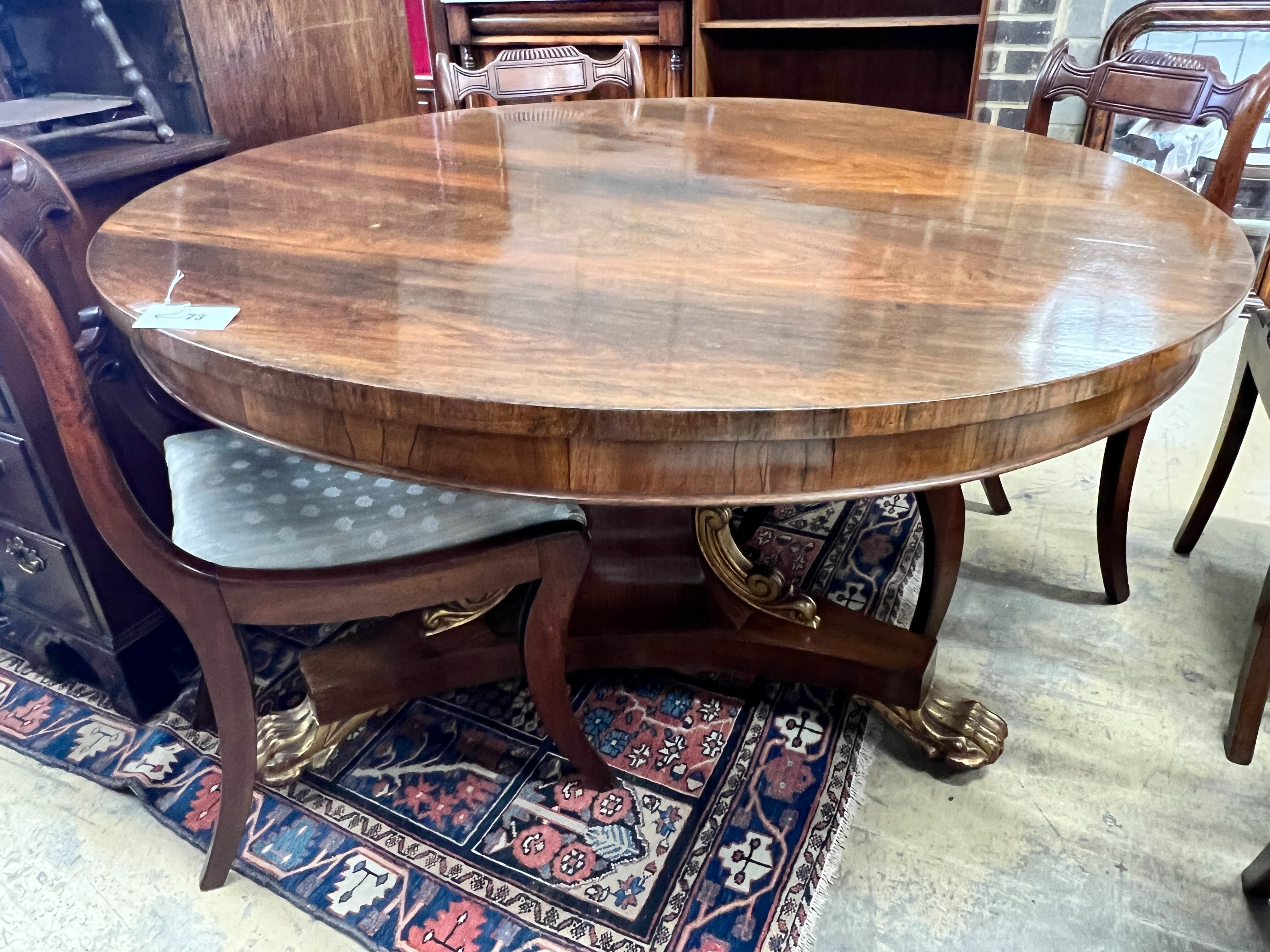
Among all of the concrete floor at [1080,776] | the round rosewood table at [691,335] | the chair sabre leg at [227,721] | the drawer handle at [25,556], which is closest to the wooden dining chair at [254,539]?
the chair sabre leg at [227,721]

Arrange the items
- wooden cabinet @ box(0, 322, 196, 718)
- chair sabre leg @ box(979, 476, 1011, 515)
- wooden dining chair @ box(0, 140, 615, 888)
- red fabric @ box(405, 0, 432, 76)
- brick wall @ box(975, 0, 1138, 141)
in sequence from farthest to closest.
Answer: red fabric @ box(405, 0, 432, 76), brick wall @ box(975, 0, 1138, 141), chair sabre leg @ box(979, 476, 1011, 515), wooden cabinet @ box(0, 322, 196, 718), wooden dining chair @ box(0, 140, 615, 888)

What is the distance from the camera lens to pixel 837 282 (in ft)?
2.51

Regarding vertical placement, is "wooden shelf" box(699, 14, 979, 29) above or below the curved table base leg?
above

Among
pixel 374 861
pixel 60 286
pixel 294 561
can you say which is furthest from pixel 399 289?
pixel 374 861

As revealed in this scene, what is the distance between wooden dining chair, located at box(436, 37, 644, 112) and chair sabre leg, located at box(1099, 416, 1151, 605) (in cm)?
111

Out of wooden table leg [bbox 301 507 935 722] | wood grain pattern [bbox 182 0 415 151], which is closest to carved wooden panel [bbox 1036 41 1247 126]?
Answer: wooden table leg [bbox 301 507 935 722]

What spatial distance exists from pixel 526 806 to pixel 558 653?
11.0 inches

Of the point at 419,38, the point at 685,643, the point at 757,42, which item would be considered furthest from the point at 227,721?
the point at 419,38

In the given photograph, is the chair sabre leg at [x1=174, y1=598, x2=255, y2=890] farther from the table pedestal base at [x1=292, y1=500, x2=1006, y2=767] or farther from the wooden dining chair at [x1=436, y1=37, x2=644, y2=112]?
the wooden dining chair at [x1=436, y1=37, x2=644, y2=112]

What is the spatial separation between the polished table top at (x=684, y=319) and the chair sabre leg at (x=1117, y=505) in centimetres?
44

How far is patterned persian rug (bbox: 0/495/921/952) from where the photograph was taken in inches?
38.9

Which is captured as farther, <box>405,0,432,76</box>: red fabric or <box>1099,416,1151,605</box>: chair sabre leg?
<box>405,0,432,76</box>: red fabric

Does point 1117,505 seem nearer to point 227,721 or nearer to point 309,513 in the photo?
point 309,513

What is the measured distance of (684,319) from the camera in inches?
27.5
